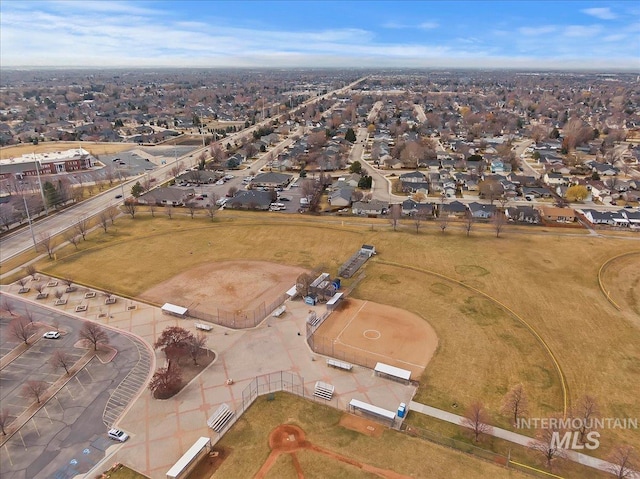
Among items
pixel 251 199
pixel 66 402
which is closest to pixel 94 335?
pixel 66 402

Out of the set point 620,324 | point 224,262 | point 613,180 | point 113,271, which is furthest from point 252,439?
point 613,180

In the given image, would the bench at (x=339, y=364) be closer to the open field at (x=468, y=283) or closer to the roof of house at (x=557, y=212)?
the open field at (x=468, y=283)

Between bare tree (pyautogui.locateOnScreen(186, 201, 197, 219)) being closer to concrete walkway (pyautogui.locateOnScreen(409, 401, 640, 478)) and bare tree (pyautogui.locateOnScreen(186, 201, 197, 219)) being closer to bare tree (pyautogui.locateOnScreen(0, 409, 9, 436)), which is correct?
bare tree (pyautogui.locateOnScreen(0, 409, 9, 436))

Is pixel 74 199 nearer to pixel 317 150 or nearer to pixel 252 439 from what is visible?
pixel 317 150

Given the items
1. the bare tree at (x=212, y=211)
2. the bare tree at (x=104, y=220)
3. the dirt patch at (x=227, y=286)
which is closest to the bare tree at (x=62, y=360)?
the dirt patch at (x=227, y=286)

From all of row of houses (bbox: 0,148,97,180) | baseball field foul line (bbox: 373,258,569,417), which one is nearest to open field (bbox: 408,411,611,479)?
baseball field foul line (bbox: 373,258,569,417)

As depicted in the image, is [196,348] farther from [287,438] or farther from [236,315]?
[287,438]
